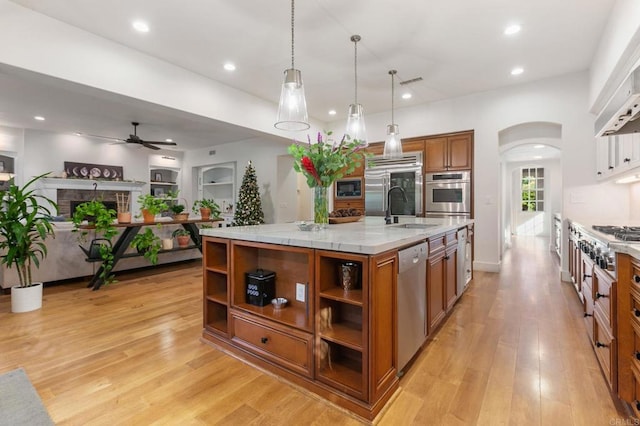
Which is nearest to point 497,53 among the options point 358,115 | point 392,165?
point 358,115

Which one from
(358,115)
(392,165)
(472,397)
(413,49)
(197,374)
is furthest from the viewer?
(392,165)

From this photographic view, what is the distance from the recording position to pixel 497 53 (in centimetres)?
359

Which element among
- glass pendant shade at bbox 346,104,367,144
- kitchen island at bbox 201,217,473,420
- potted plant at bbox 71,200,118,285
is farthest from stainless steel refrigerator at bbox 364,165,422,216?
potted plant at bbox 71,200,118,285

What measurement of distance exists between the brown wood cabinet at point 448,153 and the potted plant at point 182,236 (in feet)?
14.0

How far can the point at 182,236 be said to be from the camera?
493cm

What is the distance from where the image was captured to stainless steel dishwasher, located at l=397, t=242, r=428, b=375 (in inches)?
70.2

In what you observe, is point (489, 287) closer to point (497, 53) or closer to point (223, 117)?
point (497, 53)

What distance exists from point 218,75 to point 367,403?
426 centimetres

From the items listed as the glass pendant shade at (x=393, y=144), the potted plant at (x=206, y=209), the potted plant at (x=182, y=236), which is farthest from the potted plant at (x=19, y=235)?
the glass pendant shade at (x=393, y=144)

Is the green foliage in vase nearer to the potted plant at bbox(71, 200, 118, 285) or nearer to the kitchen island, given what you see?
the kitchen island

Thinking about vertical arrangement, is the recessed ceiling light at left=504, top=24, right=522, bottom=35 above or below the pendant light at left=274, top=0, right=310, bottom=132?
above

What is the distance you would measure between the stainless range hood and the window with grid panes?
29.3 feet

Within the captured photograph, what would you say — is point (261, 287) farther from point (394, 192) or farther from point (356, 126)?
point (394, 192)

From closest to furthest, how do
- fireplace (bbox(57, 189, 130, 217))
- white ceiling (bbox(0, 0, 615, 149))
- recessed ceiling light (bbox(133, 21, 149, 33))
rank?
white ceiling (bbox(0, 0, 615, 149)) → recessed ceiling light (bbox(133, 21, 149, 33)) → fireplace (bbox(57, 189, 130, 217))
